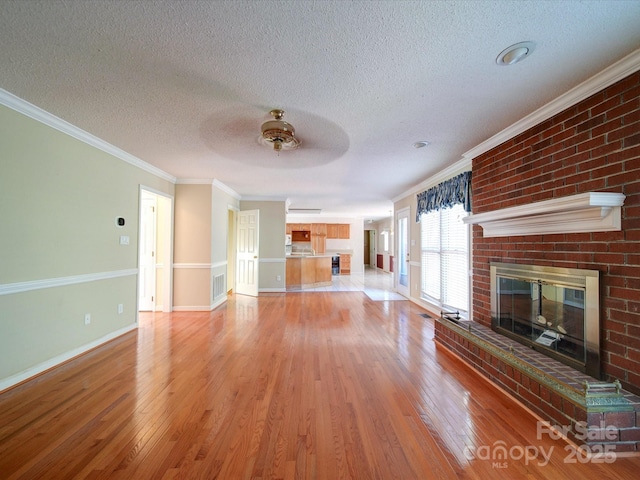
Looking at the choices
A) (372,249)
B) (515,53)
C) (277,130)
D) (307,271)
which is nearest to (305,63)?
(277,130)

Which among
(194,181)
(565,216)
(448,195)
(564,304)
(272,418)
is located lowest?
(272,418)

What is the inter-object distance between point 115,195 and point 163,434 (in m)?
3.03

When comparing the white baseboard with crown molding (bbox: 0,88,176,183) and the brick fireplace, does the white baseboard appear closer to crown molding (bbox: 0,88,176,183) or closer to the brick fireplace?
crown molding (bbox: 0,88,176,183)

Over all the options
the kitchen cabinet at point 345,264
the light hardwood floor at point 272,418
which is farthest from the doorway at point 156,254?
the kitchen cabinet at point 345,264

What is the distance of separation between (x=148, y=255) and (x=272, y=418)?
13.8ft

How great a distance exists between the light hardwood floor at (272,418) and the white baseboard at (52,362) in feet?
0.26

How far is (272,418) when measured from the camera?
6.28 feet

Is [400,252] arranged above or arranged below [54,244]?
below

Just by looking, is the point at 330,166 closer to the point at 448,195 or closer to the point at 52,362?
the point at 448,195

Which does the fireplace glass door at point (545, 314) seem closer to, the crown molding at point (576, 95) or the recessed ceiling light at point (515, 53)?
the crown molding at point (576, 95)

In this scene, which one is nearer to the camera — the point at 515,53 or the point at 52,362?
the point at 515,53

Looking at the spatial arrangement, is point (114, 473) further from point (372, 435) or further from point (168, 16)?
point (168, 16)

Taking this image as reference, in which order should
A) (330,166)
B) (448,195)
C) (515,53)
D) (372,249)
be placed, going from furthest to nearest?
1. (372,249)
2. (448,195)
3. (330,166)
4. (515,53)

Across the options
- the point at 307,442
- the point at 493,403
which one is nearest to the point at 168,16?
the point at 307,442
